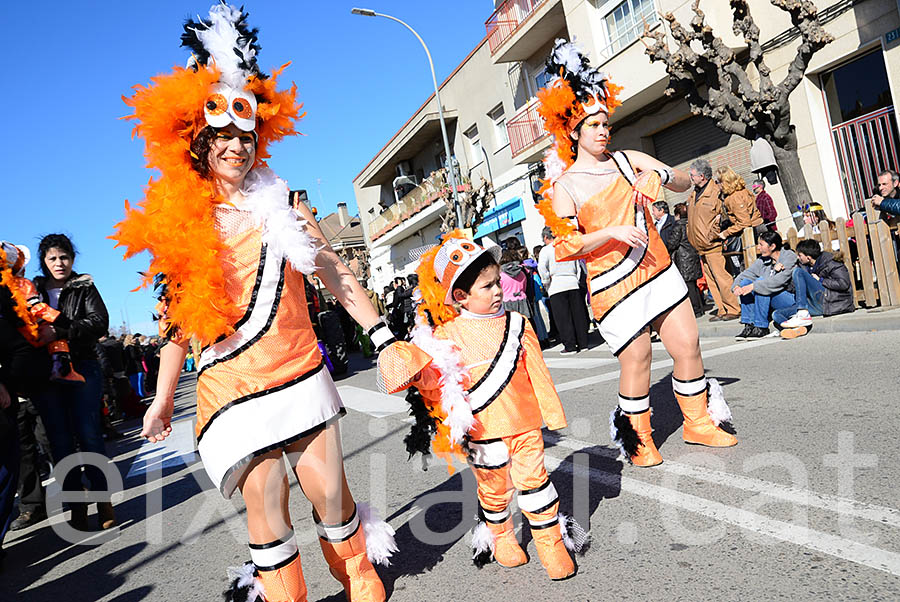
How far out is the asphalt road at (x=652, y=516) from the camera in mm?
2543

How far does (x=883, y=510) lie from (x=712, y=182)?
7.66m

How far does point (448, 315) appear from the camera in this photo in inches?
122

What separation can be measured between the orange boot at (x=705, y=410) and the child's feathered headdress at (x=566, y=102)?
3.73 feet

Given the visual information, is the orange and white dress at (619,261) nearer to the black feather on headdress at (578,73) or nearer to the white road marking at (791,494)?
the black feather on headdress at (578,73)

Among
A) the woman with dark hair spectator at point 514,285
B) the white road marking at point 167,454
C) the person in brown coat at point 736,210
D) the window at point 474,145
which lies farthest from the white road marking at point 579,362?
the window at point 474,145

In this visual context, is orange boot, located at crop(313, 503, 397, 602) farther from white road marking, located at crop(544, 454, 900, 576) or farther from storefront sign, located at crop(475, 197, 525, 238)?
storefront sign, located at crop(475, 197, 525, 238)

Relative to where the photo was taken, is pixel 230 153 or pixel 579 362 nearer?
pixel 230 153

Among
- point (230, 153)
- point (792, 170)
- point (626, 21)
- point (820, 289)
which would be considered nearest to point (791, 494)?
point (230, 153)

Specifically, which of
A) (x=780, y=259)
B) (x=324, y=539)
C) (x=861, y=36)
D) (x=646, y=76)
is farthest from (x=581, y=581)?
(x=646, y=76)

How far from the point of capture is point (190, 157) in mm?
2600

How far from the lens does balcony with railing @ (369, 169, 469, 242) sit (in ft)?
93.1

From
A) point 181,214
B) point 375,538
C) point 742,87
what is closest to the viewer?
point 181,214

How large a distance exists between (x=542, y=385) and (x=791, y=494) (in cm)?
127

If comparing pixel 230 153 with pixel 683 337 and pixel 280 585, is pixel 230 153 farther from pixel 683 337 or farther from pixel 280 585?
pixel 683 337
